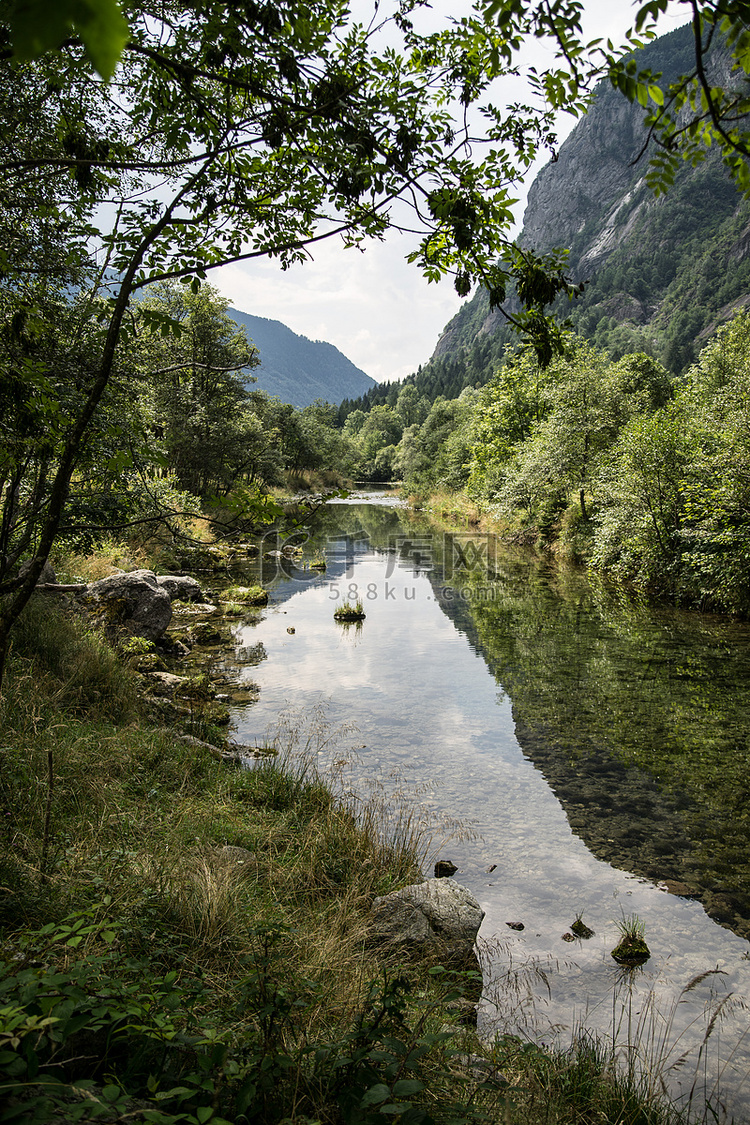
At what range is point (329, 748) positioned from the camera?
29.9 ft

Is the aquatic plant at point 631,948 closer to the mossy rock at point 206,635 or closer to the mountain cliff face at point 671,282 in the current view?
the mossy rock at point 206,635

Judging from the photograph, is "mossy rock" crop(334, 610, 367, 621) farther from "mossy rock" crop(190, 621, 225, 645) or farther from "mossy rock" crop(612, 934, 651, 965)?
"mossy rock" crop(612, 934, 651, 965)

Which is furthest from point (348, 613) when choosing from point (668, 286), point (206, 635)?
point (668, 286)

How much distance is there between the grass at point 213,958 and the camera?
2141 millimetres

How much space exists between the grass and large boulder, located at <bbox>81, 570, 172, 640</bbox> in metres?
5.08

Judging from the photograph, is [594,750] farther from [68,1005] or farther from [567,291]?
[68,1005]

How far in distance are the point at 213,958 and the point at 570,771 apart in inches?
263

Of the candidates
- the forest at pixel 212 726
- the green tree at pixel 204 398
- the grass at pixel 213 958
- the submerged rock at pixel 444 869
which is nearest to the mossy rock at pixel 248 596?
the green tree at pixel 204 398

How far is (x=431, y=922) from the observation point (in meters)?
4.84

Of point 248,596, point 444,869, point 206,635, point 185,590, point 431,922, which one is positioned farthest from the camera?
point 248,596

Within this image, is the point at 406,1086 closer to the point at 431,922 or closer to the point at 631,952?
the point at 431,922

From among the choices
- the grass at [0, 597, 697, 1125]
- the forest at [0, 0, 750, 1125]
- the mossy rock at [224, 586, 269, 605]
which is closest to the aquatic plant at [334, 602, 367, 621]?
the mossy rock at [224, 586, 269, 605]

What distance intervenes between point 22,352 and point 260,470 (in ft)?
139

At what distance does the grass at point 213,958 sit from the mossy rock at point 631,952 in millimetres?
1290
